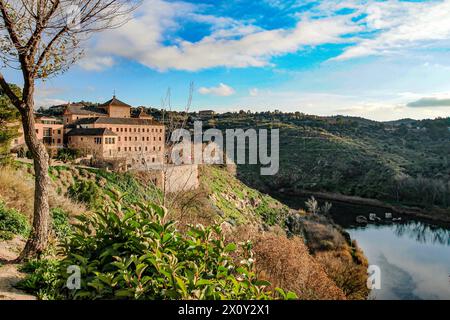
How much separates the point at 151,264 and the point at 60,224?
23.9 ft

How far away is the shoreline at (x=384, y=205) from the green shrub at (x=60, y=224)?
4353cm

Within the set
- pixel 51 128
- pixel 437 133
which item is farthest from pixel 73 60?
pixel 437 133

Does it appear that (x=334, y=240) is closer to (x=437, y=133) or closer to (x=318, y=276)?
(x=318, y=276)

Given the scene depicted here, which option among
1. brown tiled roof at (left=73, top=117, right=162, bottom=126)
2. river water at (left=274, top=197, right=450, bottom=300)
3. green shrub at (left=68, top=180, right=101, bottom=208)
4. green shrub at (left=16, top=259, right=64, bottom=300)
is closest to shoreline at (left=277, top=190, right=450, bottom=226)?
river water at (left=274, top=197, right=450, bottom=300)

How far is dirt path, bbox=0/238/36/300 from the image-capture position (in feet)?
11.9

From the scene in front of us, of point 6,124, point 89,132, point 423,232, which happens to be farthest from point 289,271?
point 423,232

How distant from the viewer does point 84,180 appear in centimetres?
1875

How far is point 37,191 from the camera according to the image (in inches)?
207

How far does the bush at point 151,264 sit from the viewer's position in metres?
2.62

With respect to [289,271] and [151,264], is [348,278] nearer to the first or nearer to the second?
[289,271]

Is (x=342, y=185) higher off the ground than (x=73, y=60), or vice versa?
(x=73, y=60)

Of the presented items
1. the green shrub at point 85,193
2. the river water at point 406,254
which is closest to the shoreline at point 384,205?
the river water at point 406,254

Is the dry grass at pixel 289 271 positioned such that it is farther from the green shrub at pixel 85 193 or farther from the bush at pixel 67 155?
the bush at pixel 67 155
